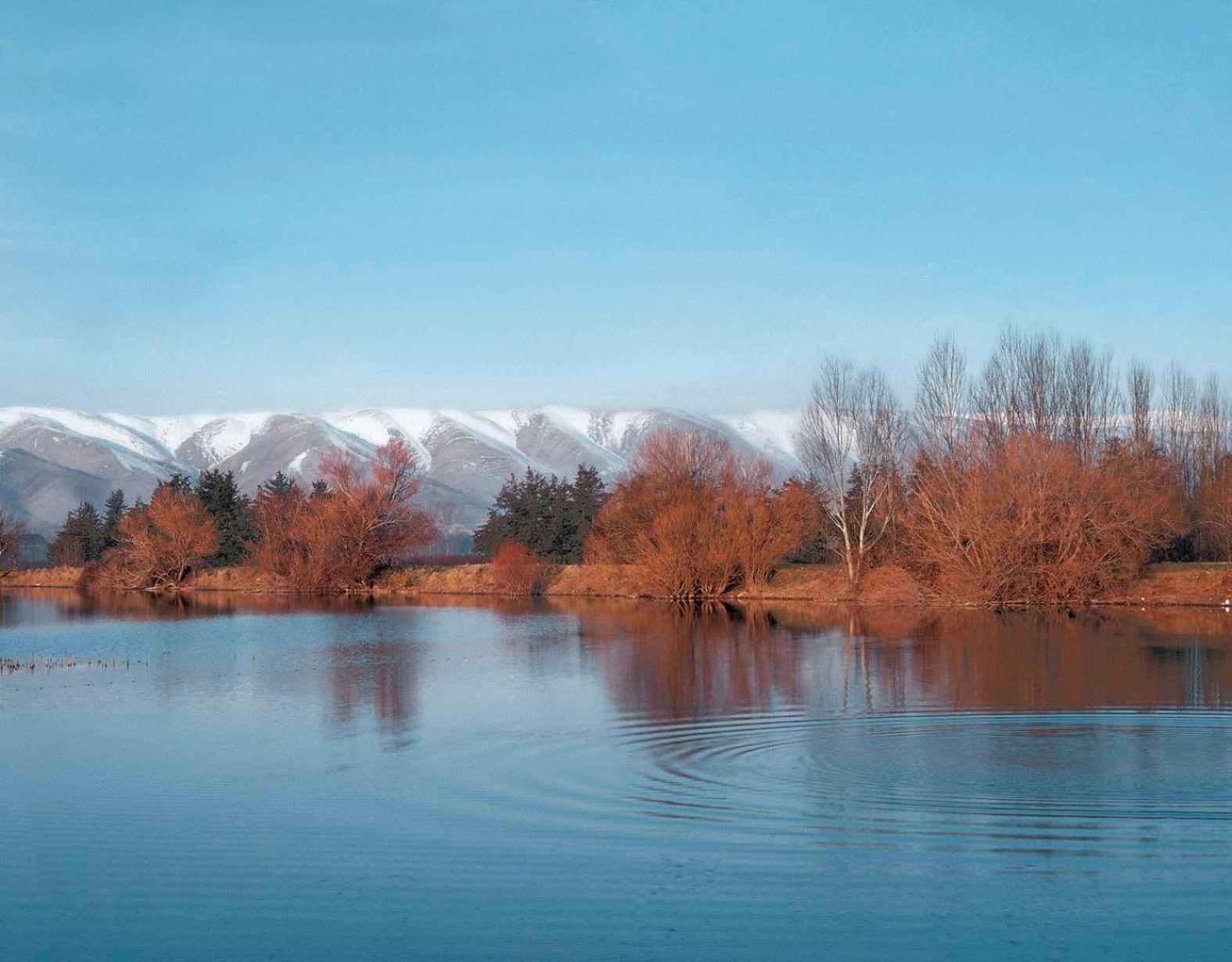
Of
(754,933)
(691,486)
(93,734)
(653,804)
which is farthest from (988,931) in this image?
(691,486)

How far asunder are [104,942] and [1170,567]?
1789 inches

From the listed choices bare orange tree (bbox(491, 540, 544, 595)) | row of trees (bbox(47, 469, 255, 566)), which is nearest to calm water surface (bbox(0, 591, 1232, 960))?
bare orange tree (bbox(491, 540, 544, 595))

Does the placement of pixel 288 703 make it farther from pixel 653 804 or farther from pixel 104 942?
pixel 104 942

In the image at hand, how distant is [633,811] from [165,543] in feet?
219

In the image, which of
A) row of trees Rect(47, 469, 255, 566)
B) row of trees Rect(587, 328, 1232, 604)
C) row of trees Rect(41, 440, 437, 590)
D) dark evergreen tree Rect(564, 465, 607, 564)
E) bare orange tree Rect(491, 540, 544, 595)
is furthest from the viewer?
row of trees Rect(47, 469, 255, 566)

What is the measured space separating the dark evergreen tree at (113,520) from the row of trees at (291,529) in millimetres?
3232

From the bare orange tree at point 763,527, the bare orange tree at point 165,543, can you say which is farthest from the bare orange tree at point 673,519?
the bare orange tree at point 165,543

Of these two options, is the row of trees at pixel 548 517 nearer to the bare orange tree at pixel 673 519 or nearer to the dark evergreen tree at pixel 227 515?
the bare orange tree at pixel 673 519

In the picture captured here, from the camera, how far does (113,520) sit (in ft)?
292

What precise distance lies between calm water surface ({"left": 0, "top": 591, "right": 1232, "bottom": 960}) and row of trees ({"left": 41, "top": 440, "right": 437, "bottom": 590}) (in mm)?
40430

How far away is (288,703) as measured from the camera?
71.1ft

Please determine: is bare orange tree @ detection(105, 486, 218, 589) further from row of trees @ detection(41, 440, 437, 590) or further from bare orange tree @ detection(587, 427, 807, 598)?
bare orange tree @ detection(587, 427, 807, 598)

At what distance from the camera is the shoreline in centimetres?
4462

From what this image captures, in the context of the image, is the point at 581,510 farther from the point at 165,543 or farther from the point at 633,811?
the point at 633,811
